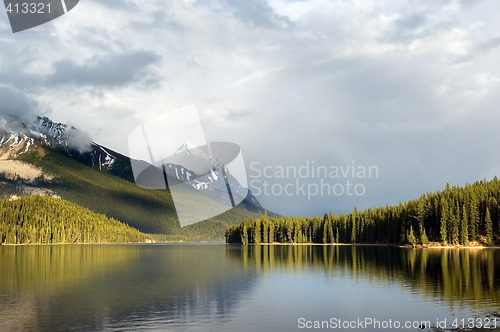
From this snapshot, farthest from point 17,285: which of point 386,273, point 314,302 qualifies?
point 386,273

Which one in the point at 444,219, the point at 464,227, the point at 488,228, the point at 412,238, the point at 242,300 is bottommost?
the point at 242,300

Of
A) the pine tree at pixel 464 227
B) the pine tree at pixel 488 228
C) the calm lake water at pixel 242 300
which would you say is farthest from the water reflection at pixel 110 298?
the pine tree at pixel 488 228

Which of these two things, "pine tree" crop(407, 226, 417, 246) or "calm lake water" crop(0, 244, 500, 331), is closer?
"calm lake water" crop(0, 244, 500, 331)

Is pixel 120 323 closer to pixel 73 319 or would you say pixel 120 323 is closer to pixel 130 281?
pixel 73 319

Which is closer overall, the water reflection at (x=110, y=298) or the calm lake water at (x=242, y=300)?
the calm lake water at (x=242, y=300)

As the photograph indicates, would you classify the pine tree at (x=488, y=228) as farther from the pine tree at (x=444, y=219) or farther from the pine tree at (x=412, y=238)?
the pine tree at (x=412, y=238)

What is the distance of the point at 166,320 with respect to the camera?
1667 inches

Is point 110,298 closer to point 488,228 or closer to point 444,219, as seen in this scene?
point 444,219

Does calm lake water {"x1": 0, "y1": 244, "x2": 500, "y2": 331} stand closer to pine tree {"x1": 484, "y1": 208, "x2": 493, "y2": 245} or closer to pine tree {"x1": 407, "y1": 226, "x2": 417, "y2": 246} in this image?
pine tree {"x1": 484, "y1": 208, "x2": 493, "y2": 245}

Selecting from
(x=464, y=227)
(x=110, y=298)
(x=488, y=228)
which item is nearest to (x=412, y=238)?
(x=464, y=227)

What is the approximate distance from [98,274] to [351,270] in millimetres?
44850

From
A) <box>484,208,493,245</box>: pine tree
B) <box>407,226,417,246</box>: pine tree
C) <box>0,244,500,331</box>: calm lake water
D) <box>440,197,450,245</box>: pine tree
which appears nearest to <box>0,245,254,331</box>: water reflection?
<box>0,244,500,331</box>: calm lake water

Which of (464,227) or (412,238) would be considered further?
(412,238)

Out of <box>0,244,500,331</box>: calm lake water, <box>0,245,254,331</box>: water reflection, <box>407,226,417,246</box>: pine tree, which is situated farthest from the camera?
<box>407,226,417,246</box>: pine tree
